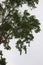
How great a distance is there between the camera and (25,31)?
12.7 m

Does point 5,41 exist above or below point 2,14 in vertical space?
below

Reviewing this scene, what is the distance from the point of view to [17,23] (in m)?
12.6

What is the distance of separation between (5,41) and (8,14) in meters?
1.37

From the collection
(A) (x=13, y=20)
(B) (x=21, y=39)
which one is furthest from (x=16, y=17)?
(B) (x=21, y=39)

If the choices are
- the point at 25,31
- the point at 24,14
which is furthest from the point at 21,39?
the point at 24,14

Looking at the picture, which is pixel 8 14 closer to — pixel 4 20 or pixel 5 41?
pixel 4 20

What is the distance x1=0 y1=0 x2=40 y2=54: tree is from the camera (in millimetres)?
12594

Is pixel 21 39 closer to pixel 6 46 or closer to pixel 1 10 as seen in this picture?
pixel 6 46

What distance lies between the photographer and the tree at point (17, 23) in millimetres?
12594

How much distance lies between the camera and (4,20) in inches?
494

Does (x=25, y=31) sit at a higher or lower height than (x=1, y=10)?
lower

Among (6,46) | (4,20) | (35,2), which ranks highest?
(35,2)

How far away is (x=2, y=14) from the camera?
41.3 ft

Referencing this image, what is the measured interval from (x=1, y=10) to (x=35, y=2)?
5.80 feet
